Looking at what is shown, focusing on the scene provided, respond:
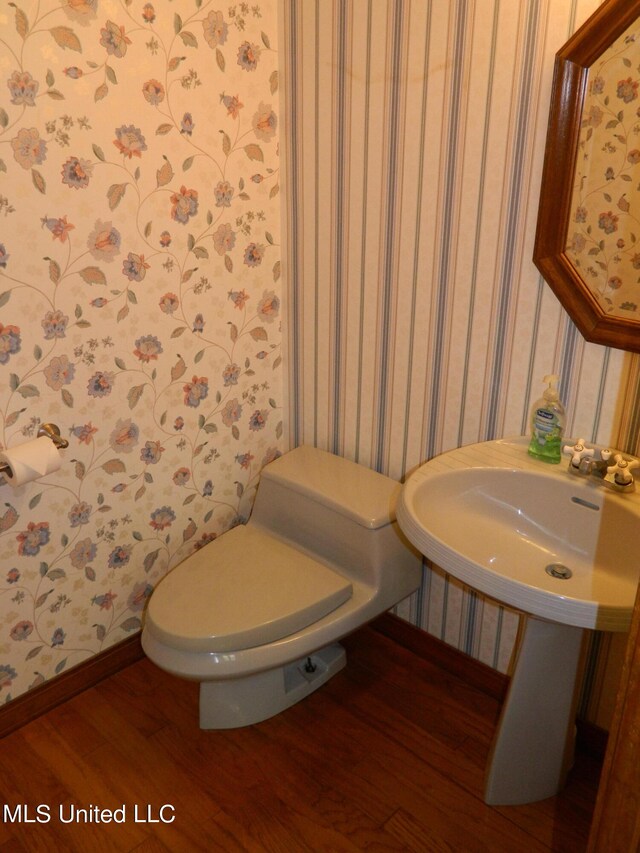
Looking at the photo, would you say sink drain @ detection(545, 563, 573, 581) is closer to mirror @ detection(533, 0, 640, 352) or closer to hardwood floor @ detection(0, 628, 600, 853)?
mirror @ detection(533, 0, 640, 352)

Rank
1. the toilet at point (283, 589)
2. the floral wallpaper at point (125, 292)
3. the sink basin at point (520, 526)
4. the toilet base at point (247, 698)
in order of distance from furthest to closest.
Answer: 1. the toilet base at point (247, 698)
2. the toilet at point (283, 589)
3. the floral wallpaper at point (125, 292)
4. the sink basin at point (520, 526)

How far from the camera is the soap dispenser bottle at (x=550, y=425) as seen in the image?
5.16 ft

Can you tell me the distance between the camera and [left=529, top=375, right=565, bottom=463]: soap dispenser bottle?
61.9 inches

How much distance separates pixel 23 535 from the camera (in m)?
1.70

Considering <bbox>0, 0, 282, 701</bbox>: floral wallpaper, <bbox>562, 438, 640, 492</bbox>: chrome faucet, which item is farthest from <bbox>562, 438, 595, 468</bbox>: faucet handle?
<bbox>0, 0, 282, 701</bbox>: floral wallpaper

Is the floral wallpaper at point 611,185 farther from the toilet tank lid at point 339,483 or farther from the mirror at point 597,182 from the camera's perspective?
the toilet tank lid at point 339,483

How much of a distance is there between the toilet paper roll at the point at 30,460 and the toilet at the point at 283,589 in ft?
1.42

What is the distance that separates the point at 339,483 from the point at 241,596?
43cm

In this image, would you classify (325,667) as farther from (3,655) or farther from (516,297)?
(516,297)

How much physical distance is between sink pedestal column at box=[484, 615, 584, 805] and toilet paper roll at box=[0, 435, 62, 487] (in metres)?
1.12

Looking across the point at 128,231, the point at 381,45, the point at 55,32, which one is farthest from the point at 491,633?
the point at 55,32

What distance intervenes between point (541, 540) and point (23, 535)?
1229 millimetres

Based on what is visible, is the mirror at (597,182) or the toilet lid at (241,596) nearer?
the mirror at (597,182)
